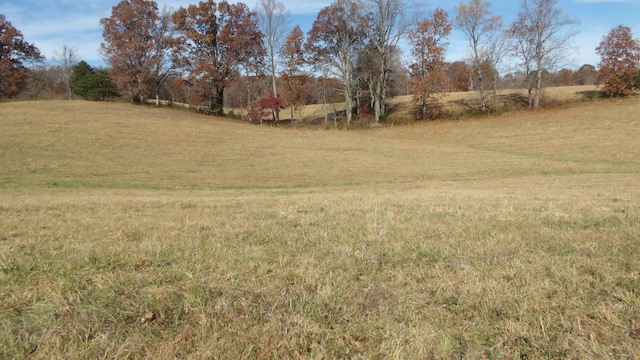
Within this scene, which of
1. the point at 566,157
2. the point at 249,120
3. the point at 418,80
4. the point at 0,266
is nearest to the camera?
the point at 0,266

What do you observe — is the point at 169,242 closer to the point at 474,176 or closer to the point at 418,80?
the point at 474,176

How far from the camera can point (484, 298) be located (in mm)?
2742

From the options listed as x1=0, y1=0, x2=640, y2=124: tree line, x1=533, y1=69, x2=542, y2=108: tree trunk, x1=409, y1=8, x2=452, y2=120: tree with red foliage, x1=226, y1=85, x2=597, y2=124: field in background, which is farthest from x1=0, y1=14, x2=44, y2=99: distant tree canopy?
x1=533, y1=69, x2=542, y2=108: tree trunk

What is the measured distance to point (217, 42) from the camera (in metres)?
55.4

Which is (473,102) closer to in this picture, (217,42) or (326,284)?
(217,42)

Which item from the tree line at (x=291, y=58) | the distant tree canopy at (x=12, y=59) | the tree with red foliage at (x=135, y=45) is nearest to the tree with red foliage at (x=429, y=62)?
the tree line at (x=291, y=58)

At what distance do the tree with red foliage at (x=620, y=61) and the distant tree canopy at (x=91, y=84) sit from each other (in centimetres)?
7131

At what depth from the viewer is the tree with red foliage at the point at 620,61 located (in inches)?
1873

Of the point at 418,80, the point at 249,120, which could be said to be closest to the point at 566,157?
the point at 418,80

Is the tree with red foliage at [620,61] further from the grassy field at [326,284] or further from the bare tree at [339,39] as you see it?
the grassy field at [326,284]

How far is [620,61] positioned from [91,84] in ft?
247

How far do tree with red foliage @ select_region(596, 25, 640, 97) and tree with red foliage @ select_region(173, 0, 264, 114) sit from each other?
155ft

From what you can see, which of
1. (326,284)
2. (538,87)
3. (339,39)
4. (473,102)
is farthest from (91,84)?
(326,284)

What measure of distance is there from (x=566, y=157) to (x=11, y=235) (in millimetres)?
32449
